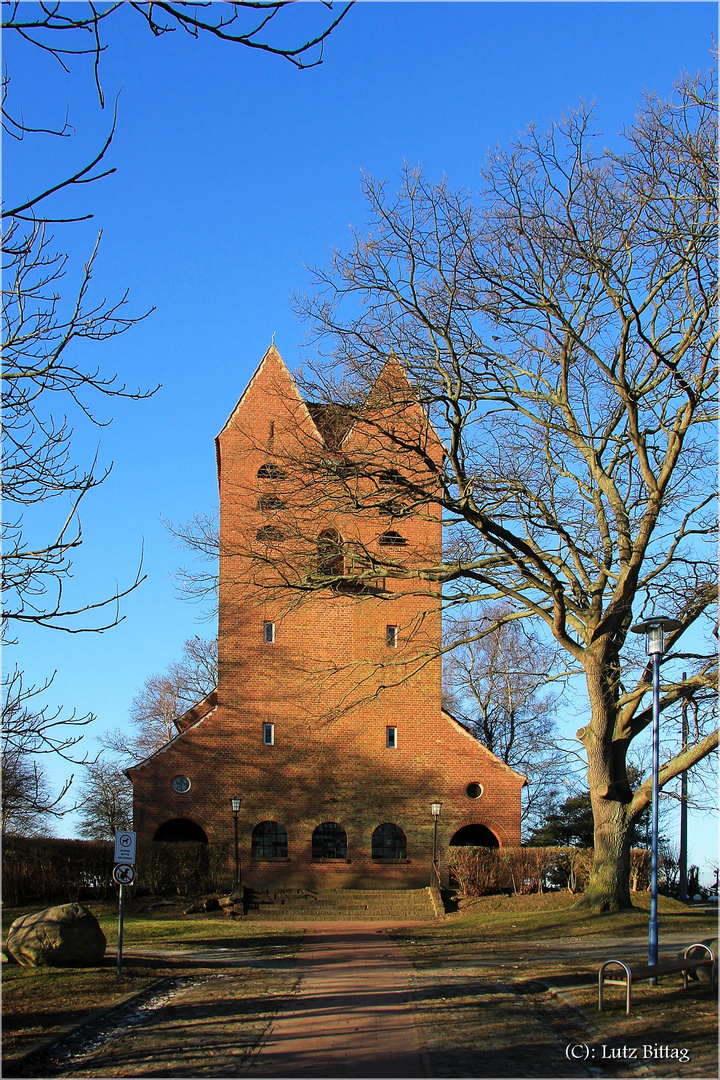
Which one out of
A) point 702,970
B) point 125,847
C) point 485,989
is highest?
point 125,847

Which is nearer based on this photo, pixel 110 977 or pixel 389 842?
pixel 110 977

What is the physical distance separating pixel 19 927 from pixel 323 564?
28.6 feet

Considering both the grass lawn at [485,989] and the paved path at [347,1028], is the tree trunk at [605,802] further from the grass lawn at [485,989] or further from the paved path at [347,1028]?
the paved path at [347,1028]

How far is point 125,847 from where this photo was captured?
15.7 m

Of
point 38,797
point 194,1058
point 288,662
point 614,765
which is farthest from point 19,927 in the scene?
point 288,662

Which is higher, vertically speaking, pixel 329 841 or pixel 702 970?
pixel 702 970

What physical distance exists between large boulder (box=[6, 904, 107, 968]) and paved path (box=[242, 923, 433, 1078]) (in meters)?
3.13

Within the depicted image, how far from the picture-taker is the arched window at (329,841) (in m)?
32.4

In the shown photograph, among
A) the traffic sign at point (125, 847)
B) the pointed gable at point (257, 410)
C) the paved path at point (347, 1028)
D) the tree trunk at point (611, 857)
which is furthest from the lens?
the pointed gable at point (257, 410)

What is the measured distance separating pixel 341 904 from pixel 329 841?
115 inches

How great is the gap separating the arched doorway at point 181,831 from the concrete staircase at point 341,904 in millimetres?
3625

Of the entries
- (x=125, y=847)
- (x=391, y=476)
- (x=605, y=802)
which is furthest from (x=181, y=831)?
(x=391, y=476)

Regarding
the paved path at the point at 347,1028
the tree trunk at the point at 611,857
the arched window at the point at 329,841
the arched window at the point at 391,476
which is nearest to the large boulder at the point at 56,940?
the paved path at the point at 347,1028

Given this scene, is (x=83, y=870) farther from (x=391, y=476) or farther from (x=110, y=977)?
(x=391, y=476)
